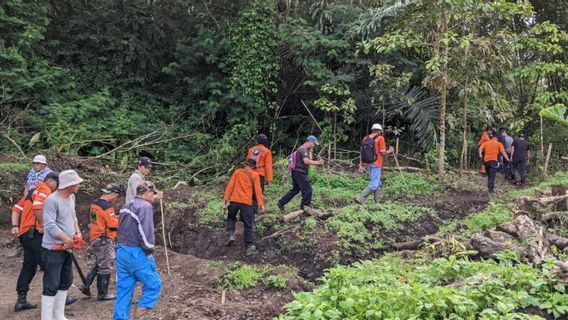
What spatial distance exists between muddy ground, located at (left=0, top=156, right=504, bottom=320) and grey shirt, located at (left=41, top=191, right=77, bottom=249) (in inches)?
51.3

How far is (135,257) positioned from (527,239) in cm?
512

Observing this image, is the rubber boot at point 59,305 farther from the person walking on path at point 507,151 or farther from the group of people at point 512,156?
the person walking on path at point 507,151

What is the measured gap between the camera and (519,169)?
601 inches

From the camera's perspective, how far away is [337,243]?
823cm

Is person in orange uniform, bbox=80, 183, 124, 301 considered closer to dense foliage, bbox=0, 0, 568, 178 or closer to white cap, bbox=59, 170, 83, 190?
white cap, bbox=59, 170, 83, 190

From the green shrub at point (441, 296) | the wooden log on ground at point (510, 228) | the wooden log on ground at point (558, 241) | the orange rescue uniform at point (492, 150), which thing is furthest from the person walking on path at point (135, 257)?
the orange rescue uniform at point (492, 150)

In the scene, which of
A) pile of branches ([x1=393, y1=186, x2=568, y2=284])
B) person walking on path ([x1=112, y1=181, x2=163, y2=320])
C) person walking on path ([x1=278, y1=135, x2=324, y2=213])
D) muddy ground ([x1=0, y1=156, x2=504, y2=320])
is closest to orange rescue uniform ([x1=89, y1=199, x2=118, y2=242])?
muddy ground ([x1=0, y1=156, x2=504, y2=320])

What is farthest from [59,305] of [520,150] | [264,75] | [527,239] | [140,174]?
[520,150]

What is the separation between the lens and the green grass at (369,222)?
8438 millimetres

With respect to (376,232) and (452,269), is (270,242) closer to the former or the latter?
(376,232)

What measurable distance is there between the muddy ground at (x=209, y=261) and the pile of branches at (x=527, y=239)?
4.71ft

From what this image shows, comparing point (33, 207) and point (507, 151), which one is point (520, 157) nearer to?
point (507, 151)

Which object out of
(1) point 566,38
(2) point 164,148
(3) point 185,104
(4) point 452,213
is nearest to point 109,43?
(3) point 185,104

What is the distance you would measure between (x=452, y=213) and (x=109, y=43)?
11.8 meters
